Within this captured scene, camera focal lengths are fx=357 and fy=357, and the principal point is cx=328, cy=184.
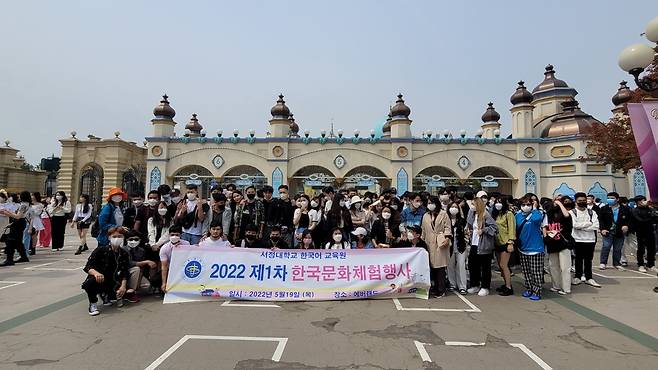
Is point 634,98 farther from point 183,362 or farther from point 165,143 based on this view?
point 165,143

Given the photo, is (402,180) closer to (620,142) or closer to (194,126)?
(620,142)

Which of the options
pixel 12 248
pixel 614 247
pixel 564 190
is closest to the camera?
pixel 12 248

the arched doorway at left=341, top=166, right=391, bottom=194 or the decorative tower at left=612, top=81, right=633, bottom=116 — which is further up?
the decorative tower at left=612, top=81, right=633, bottom=116

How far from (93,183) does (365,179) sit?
17.0m

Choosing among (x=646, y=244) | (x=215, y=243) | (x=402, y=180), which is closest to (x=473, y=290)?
(x=215, y=243)

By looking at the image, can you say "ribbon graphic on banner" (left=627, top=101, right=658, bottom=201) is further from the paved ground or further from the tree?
the tree

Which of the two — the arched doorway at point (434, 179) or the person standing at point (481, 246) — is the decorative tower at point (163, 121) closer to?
the arched doorway at point (434, 179)

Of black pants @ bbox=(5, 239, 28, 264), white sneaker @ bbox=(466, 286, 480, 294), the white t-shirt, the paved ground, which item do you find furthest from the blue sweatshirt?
black pants @ bbox=(5, 239, 28, 264)

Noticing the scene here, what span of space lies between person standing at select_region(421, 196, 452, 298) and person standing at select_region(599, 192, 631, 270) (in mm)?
4878

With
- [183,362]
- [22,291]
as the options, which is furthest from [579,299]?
[22,291]

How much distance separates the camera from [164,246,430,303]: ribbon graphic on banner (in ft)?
18.7

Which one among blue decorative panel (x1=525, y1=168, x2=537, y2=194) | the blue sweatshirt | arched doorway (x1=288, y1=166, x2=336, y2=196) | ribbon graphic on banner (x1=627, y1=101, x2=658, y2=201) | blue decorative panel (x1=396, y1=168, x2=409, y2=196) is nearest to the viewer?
ribbon graphic on banner (x1=627, y1=101, x2=658, y2=201)

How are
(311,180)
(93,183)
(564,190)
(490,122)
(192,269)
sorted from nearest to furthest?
(192,269)
(564,190)
(311,180)
(93,183)
(490,122)

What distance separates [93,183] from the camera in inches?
882
